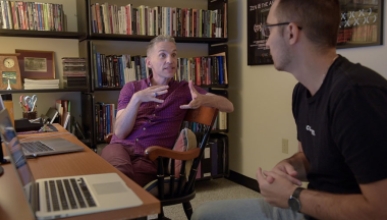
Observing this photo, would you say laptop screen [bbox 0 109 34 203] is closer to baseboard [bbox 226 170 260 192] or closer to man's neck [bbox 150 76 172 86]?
man's neck [bbox 150 76 172 86]

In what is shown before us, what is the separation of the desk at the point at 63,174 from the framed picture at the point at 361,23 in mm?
1812

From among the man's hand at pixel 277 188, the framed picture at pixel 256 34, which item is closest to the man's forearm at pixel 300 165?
the man's hand at pixel 277 188

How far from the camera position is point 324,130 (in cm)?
100

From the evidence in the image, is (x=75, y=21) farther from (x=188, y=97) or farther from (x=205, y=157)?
(x=205, y=157)

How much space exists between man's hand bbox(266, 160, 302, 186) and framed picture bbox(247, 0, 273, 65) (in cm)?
189

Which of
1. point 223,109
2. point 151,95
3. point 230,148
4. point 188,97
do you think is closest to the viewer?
point 151,95

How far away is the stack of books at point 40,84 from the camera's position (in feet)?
8.96

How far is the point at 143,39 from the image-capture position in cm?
317

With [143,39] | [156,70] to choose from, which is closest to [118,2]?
[143,39]

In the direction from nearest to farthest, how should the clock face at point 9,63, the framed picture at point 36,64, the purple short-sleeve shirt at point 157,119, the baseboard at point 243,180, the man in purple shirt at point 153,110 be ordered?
1. the man in purple shirt at point 153,110
2. the purple short-sleeve shirt at point 157,119
3. the clock face at point 9,63
4. the framed picture at point 36,64
5. the baseboard at point 243,180

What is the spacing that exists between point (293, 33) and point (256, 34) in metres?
2.12

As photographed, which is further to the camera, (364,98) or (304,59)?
(304,59)

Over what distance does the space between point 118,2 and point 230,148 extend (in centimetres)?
178

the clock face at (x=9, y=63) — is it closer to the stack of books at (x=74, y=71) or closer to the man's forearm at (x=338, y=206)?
the stack of books at (x=74, y=71)
